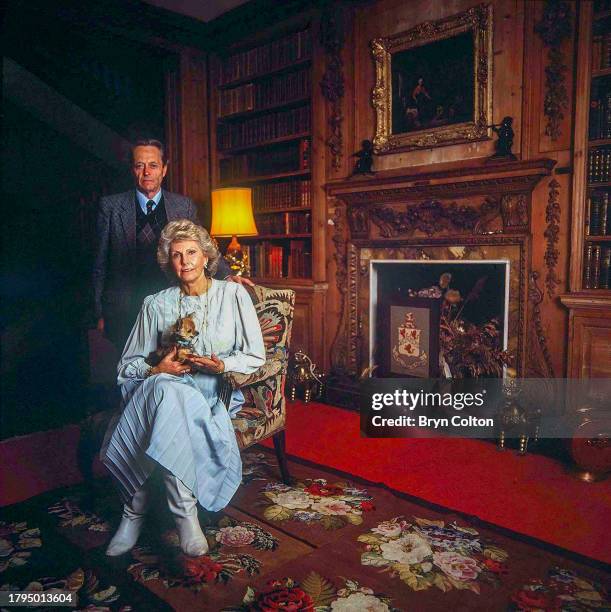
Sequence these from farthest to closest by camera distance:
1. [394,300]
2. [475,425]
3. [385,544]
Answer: [394,300] < [475,425] < [385,544]

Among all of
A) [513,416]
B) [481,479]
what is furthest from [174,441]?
[513,416]

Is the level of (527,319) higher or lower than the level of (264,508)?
higher

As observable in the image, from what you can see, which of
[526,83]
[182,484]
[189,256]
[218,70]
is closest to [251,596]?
[182,484]

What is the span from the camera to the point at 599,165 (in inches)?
111

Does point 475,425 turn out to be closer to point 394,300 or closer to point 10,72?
point 394,300

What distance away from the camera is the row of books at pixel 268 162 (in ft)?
13.7

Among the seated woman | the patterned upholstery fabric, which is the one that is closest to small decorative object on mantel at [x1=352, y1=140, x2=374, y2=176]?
the patterned upholstery fabric

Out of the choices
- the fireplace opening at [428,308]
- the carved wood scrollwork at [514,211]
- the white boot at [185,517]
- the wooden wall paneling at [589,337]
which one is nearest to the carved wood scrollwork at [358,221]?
the fireplace opening at [428,308]

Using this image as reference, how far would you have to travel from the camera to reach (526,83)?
9.85 ft

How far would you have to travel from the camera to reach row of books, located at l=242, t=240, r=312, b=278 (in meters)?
4.25

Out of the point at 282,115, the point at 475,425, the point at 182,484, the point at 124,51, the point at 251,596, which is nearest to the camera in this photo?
the point at 251,596

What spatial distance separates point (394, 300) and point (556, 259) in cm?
108

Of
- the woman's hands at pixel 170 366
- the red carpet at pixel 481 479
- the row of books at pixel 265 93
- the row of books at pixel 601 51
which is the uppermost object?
the row of books at pixel 265 93

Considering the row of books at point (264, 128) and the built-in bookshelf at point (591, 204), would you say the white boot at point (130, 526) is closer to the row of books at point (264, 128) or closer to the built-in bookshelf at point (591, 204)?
the built-in bookshelf at point (591, 204)
